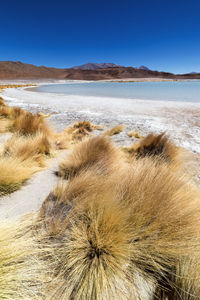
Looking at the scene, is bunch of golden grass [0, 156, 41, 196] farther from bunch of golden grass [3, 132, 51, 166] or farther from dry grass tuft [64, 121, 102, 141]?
dry grass tuft [64, 121, 102, 141]

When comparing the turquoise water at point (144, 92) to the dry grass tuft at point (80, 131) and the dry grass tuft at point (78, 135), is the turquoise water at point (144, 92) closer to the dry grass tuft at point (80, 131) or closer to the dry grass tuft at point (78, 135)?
the dry grass tuft at point (80, 131)

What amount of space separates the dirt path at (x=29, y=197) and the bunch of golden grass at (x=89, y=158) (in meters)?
0.19

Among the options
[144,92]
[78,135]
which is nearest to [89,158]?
[78,135]

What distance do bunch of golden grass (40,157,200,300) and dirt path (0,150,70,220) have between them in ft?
0.87

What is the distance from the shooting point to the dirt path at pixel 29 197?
51.2 inches

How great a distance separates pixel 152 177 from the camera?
4.06 feet

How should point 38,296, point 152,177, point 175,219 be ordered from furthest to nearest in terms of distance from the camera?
1. point 152,177
2. point 175,219
3. point 38,296

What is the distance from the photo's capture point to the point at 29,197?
1493mm

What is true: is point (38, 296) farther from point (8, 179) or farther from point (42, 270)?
point (8, 179)

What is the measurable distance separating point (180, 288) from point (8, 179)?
159cm

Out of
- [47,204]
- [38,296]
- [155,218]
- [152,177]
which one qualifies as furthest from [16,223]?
[152,177]

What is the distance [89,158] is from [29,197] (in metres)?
0.81

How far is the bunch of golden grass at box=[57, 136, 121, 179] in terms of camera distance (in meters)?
1.88

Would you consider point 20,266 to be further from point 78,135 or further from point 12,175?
point 78,135
